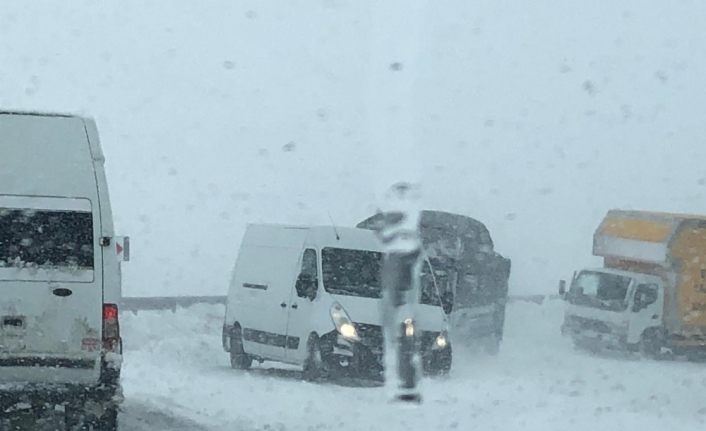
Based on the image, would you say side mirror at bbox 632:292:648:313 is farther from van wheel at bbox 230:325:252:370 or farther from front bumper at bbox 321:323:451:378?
front bumper at bbox 321:323:451:378

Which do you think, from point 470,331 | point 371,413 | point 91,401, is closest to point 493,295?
point 470,331

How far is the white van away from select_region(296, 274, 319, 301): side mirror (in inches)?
0.5

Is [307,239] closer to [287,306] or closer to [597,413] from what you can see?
[287,306]

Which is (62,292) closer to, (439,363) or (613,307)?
(439,363)

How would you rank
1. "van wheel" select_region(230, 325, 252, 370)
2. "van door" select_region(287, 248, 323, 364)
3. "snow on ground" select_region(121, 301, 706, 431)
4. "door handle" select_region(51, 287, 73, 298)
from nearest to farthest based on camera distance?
"door handle" select_region(51, 287, 73, 298)
"snow on ground" select_region(121, 301, 706, 431)
"van door" select_region(287, 248, 323, 364)
"van wheel" select_region(230, 325, 252, 370)

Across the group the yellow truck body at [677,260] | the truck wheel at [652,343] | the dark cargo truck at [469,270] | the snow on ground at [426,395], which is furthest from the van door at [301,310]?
the yellow truck body at [677,260]

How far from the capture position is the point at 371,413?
569 inches

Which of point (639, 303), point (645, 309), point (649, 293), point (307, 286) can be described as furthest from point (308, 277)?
point (649, 293)

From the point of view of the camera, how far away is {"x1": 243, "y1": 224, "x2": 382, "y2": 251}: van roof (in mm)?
19453

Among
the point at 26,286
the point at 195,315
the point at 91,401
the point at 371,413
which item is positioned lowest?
the point at 195,315

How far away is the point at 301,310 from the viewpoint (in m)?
18.8

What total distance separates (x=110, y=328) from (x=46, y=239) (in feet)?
2.69

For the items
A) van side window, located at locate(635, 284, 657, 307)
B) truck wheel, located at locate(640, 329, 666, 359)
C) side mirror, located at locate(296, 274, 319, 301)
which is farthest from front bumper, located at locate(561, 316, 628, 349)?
side mirror, located at locate(296, 274, 319, 301)

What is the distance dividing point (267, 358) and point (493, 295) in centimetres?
827
